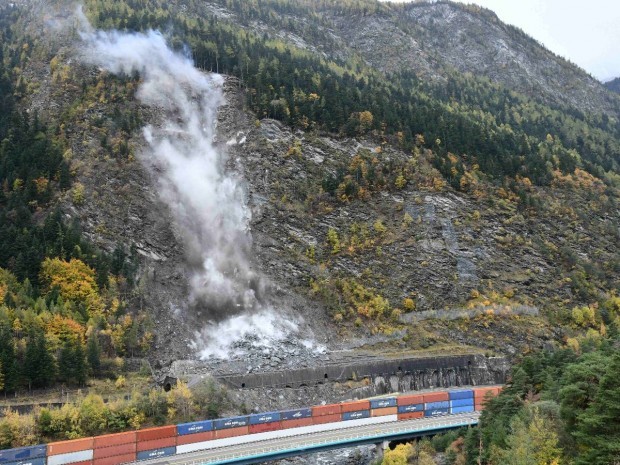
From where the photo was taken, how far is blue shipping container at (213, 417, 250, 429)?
197ft

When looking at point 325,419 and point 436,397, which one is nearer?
point 325,419

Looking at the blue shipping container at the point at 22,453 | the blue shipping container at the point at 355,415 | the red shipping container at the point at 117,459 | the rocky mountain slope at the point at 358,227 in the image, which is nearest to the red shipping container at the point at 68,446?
the blue shipping container at the point at 22,453

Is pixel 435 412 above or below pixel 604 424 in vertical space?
below

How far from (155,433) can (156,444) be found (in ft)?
3.39

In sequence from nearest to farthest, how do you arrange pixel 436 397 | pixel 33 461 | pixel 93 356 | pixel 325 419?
pixel 33 461 < pixel 325 419 < pixel 436 397 < pixel 93 356

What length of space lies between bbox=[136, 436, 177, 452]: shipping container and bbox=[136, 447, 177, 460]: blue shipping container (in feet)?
0.88

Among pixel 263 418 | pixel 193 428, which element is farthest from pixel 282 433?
pixel 193 428

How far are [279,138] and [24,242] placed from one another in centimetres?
4938

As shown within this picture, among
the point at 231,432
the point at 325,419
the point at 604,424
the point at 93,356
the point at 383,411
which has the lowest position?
the point at 231,432

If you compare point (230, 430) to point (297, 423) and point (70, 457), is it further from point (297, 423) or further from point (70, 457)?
point (70, 457)

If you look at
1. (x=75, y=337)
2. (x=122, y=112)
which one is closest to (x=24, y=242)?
(x=75, y=337)

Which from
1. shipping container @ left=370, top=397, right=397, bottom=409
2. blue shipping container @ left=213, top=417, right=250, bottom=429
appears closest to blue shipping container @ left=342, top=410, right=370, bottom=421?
shipping container @ left=370, top=397, right=397, bottom=409

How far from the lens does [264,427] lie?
62.2 m

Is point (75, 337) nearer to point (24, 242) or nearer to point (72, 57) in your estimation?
point (24, 242)
